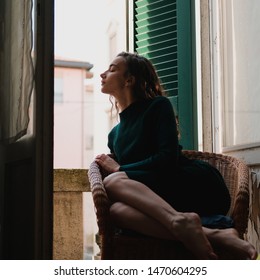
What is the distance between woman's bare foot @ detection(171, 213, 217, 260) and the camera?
A: 157cm

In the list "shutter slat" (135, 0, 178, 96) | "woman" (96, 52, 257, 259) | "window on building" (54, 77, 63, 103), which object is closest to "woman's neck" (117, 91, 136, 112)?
"woman" (96, 52, 257, 259)

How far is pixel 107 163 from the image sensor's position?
200 cm

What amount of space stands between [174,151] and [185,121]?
87cm

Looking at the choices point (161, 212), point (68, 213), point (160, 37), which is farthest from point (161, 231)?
point (160, 37)

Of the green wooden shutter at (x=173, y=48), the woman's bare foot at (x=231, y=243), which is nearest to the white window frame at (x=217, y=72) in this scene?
the green wooden shutter at (x=173, y=48)

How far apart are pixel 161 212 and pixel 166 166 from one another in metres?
0.23

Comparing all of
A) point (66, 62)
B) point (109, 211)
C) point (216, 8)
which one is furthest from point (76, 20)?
point (66, 62)

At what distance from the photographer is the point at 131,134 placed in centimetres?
195

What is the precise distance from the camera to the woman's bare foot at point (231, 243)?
1598 millimetres

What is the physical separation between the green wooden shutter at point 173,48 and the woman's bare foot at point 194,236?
109 centimetres

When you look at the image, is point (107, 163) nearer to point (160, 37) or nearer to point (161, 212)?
point (161, 212)

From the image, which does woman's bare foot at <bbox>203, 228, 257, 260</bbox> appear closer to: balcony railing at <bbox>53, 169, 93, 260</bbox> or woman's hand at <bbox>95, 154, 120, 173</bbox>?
woman's hand at <bbox>95, 154, 120, 173</bbox>
